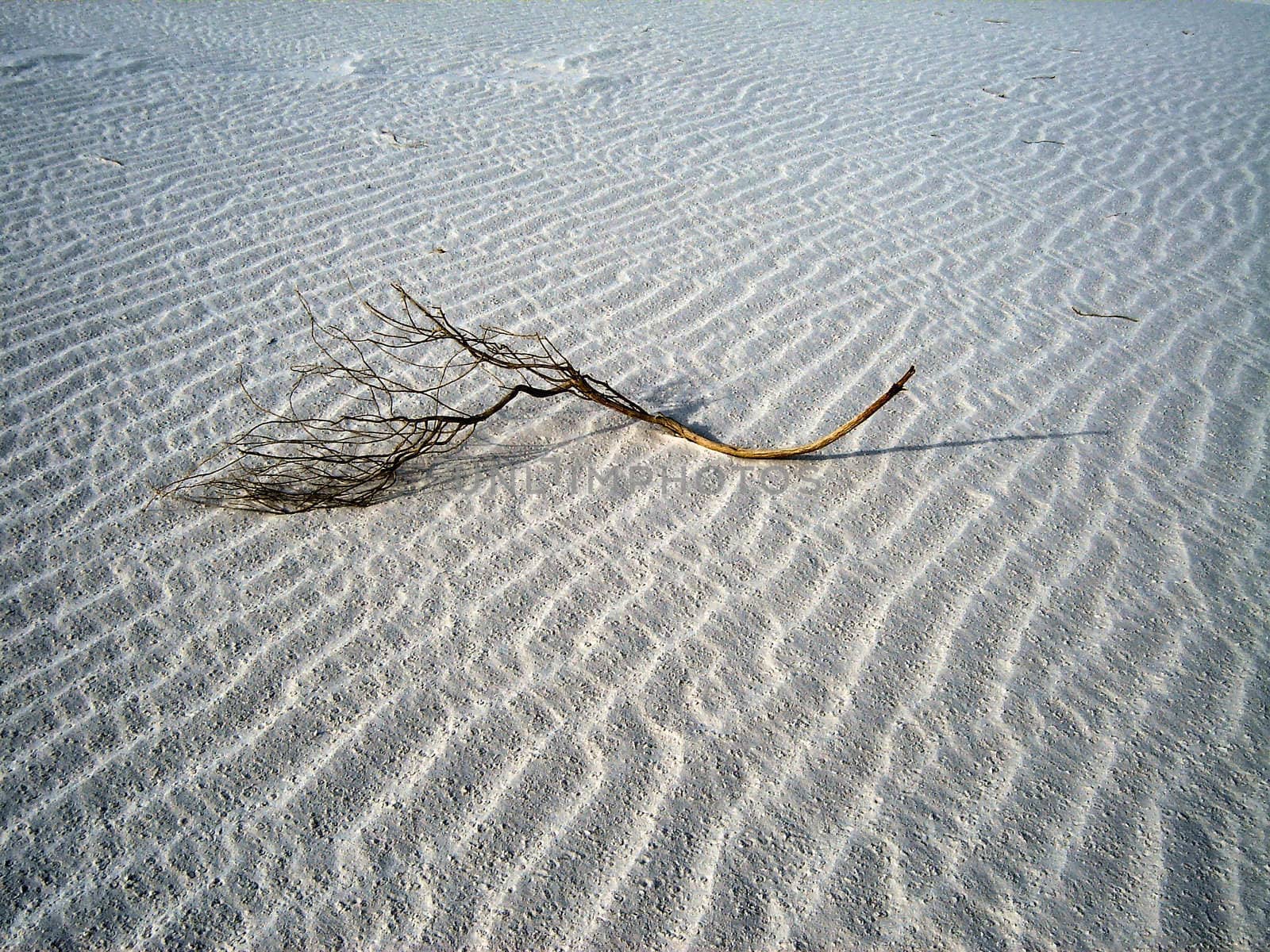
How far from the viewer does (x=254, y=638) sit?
106 inches

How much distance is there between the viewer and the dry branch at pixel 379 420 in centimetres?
324

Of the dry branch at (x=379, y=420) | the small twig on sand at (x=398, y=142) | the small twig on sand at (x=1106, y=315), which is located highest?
the small twig on sand at (x=398, y=142)

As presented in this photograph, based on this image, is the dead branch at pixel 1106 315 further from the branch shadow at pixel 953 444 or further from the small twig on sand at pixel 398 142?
the small twig on sand at pixel 398 142

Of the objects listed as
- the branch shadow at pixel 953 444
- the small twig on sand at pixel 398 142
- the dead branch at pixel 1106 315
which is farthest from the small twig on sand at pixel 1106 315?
the small twig on sand at pixel 398 142

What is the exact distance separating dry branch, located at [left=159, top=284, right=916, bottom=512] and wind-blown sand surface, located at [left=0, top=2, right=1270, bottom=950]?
9 cm

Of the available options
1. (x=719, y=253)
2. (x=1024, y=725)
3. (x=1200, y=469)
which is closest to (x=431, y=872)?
(x=1024, y=725)

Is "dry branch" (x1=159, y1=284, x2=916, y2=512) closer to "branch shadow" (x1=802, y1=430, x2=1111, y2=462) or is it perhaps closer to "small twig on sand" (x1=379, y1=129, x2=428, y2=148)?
"branch shadow" (x1=802, y1=430, x2=1111, y2=462)

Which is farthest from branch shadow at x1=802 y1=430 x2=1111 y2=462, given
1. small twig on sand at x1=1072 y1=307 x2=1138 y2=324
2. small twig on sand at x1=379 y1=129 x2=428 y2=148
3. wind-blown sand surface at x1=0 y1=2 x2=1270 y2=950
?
small twig on sand at x1=379 y1=129 x2=428 y2=148

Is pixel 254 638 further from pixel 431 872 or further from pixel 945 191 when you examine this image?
pixel 945 191

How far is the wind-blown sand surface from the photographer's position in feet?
7.02

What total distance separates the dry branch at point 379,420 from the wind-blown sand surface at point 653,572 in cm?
9

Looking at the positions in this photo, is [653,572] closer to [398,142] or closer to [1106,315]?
[1106,315]

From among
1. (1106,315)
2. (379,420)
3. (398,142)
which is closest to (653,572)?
(379,420)

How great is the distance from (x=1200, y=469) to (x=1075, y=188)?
3191mm
